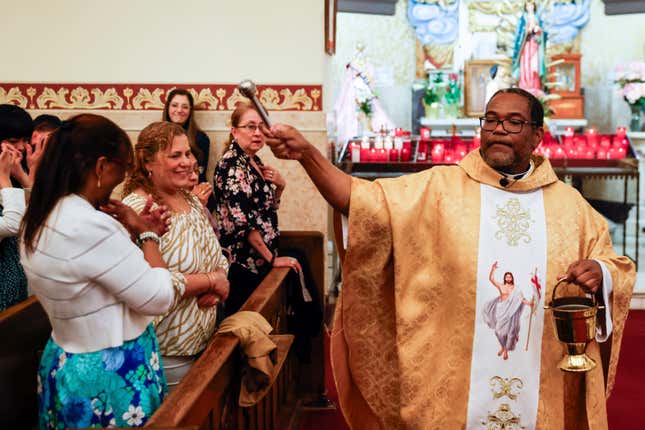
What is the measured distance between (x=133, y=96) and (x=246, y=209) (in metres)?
1.92

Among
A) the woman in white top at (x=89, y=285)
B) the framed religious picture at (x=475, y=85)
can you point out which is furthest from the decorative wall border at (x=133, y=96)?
the framed religious picture at (x=475, y=85)

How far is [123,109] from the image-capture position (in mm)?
5316

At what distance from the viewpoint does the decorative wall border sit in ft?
17.4

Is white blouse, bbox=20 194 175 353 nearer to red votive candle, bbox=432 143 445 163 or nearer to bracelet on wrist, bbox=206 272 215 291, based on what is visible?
bracelet on wrist, bbox=206 272 215 291

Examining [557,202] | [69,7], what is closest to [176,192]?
[557,202]

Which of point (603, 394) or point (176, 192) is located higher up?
point (176, 192)

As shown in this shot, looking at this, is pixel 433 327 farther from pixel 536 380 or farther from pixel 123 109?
pixel 123 109

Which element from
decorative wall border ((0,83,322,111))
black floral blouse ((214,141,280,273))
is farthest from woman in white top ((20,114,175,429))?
decorative wall border ((0,83,322,111))

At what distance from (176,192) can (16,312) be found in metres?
0.65

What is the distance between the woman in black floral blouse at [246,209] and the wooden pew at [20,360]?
46.0 inches

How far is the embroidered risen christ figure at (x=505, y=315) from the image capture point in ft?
8.84

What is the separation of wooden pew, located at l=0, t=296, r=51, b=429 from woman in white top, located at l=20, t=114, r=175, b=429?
39 centimetres

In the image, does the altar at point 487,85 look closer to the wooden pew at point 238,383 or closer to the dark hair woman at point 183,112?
the dark hair woman at point 183,112

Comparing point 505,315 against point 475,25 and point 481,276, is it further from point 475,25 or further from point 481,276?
point 475,25
